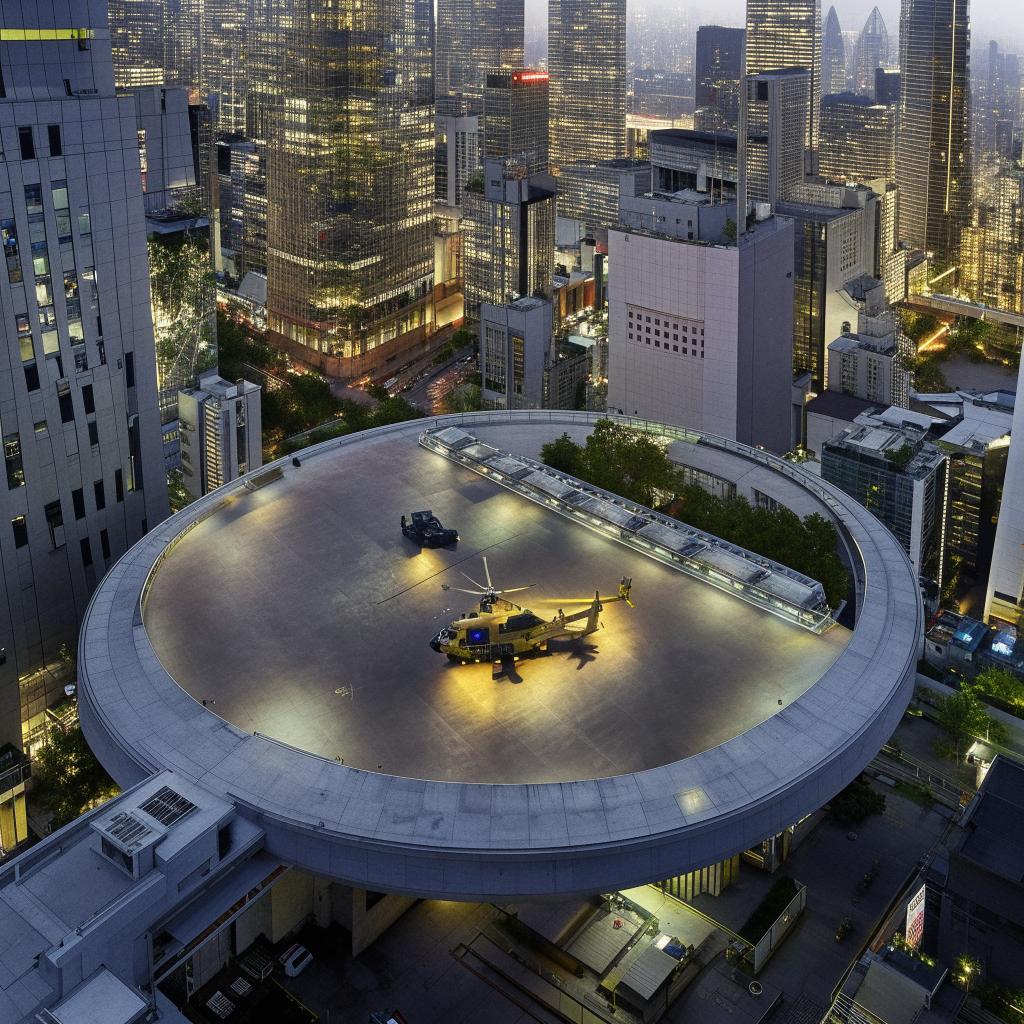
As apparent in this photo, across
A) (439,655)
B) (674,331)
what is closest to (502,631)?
(439,655)

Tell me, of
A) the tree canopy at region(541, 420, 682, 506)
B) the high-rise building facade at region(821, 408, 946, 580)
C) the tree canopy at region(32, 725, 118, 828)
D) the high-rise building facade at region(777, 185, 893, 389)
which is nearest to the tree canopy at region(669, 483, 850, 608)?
the tree canopy at region(541, 420, 682, 506)

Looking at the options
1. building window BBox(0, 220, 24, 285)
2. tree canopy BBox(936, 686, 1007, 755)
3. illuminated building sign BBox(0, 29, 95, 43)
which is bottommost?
tree canopy BBox(936, 686, 1007, 755)

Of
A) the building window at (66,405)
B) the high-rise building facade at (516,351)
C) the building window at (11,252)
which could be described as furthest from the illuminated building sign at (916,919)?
the high-rise building facade at (516,351)

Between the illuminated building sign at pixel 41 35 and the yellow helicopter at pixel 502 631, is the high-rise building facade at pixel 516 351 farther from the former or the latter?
the yellow helicopter at pixel 502 631

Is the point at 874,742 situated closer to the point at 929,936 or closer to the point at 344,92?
the point at 929,936

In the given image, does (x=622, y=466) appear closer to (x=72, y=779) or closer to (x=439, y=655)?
(x=439, y=655)

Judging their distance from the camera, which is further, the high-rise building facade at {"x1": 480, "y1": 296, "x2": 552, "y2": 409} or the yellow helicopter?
the high-rise building facade at {"x1": 480, "y1": 296, "x2": 552, "y2": 409}

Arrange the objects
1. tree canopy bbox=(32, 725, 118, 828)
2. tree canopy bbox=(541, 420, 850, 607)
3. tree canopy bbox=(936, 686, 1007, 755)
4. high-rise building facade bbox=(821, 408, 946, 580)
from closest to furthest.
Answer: tree canopy bbox=(32, 725, 118, 828), tree canopy bbox=(541, 420, 850, 607), tree canopy bbox=(936, 686, 1007, 755), high-rise building facade bbox=(821, 408, 946, 580)

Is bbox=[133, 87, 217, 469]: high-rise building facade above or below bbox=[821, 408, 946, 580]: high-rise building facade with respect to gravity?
above

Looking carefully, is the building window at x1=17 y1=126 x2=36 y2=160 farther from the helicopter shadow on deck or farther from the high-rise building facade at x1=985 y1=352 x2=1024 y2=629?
the high-rise building facade at x1=985 y1=352 x2=1024 y2=629
